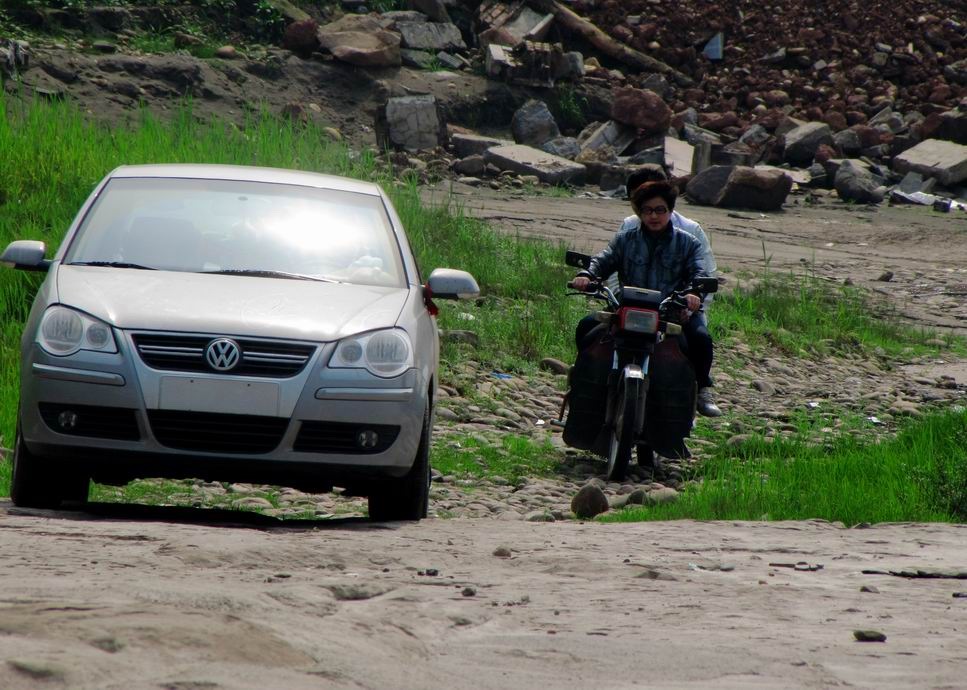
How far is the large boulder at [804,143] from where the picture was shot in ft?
99.1

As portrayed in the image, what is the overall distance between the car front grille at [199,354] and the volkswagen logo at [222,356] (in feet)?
0.05

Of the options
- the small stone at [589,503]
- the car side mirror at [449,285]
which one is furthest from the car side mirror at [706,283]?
the car side mirror at [449,285]

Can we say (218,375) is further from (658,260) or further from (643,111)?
(643,111)

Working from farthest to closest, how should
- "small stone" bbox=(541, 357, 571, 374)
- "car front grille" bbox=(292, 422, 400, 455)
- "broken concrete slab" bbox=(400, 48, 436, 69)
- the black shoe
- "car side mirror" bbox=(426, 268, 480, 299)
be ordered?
1. "broken concrete slab" bbox=(400, 48, 436, 69)
2. "small stone" bbox=(541, 357, 571, 374)
3. the black shoe
4. "car side mirror" bbox=(426, 268, 480, 299)
5. "car front grille" bbox=(292, 422, 400, 455)

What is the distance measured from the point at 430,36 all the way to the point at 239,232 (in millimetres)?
25291

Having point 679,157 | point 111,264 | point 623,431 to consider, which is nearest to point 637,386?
point 623,431

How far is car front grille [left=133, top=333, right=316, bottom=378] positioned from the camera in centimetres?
575

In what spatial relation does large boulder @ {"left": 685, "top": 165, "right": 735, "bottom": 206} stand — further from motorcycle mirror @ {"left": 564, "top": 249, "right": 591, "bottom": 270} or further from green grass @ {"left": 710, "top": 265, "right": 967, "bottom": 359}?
motorcycle mirror @ {"left": 564, "top": 249, "right": 591, "bottom": 270}

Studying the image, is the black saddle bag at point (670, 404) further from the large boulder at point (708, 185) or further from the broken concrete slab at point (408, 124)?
the broken concrete slab at point (408, 124)

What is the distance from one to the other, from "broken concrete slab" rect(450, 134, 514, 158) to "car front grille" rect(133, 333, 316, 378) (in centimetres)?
2169

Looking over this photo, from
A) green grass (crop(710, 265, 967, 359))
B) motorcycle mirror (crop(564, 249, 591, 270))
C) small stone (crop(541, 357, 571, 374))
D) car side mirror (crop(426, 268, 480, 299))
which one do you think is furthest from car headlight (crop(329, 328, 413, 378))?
green grass (crop(710, 265, 967, 359))

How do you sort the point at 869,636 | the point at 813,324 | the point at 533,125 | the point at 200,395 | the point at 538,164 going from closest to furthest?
the point at 869,636 → the point at 200,395 → the point at 813,324 → the point at 538,164 → the point at 533,125

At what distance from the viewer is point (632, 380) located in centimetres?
838

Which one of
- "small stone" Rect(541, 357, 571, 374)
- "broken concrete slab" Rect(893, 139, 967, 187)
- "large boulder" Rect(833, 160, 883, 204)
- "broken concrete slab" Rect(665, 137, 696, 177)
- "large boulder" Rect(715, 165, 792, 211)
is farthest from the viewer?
"broken concrete slab" Rect(893, 139, 967, 187)
